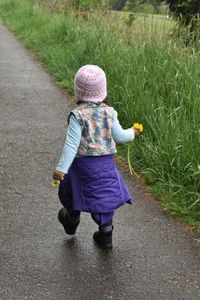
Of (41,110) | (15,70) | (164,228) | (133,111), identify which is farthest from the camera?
(15,70)

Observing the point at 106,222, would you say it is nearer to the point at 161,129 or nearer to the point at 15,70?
the point at 161,129

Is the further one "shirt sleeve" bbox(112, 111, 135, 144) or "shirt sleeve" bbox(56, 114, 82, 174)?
"shirt sleeve" bbox(112, 111, 135, 144)

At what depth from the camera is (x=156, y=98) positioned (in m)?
5.89

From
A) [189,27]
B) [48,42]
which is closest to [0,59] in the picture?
[48,42]

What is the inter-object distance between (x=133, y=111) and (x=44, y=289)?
304cm

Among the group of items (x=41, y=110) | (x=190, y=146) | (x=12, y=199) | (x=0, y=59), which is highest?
(x=190, y=146)

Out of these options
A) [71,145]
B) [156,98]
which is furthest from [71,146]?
[156,98]

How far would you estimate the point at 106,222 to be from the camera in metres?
3.46

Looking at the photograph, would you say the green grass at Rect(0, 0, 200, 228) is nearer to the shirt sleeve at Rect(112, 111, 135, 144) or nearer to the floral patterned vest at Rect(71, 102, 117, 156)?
the shirt sleeve at Rect(112, 111, 135, 144)

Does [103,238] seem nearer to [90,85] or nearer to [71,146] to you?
[71,146]

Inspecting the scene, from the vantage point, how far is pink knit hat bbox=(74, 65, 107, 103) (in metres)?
3.21

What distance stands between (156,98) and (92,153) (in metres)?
2.74

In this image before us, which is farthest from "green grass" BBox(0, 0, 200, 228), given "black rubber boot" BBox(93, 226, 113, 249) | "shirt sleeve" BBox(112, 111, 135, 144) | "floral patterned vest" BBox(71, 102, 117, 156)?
"floral patterned vest" BBox(71, 102, 117, 156)

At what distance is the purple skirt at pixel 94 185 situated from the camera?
10.9 feet
